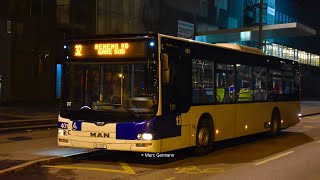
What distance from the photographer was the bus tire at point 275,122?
18198 mm

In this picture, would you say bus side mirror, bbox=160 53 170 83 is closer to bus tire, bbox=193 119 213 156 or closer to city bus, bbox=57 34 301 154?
city bus, bbox=57 34 301 154

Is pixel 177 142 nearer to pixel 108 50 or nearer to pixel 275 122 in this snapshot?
pixel 108 50

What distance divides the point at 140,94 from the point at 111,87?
0.79 metres

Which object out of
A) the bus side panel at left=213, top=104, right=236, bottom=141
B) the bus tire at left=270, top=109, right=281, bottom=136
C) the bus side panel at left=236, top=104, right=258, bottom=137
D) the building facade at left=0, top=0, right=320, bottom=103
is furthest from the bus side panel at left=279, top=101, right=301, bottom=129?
the building facade at left=0, top=0, right=320, bottom=103

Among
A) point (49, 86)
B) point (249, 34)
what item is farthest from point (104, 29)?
point (249, 34)

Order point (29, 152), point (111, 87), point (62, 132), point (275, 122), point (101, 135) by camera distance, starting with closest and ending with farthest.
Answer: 1. point (101, 135)
2. point (111, 87)
3. point (62, 132)
4. point (29, 152)
5. point (275, 122)

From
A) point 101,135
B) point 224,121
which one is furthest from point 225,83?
point 101,135

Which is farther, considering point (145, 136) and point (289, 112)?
point (289, 112)

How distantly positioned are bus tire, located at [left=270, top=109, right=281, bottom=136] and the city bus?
5.00 metres

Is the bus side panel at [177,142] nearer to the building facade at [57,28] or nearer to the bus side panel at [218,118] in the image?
the bus side panel at [218,118]

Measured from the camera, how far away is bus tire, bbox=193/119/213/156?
12.7 metres

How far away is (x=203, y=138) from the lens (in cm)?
1289

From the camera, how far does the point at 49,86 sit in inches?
1425

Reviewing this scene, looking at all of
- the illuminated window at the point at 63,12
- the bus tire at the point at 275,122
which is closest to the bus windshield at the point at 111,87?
the bus tire at the point at 275,122
